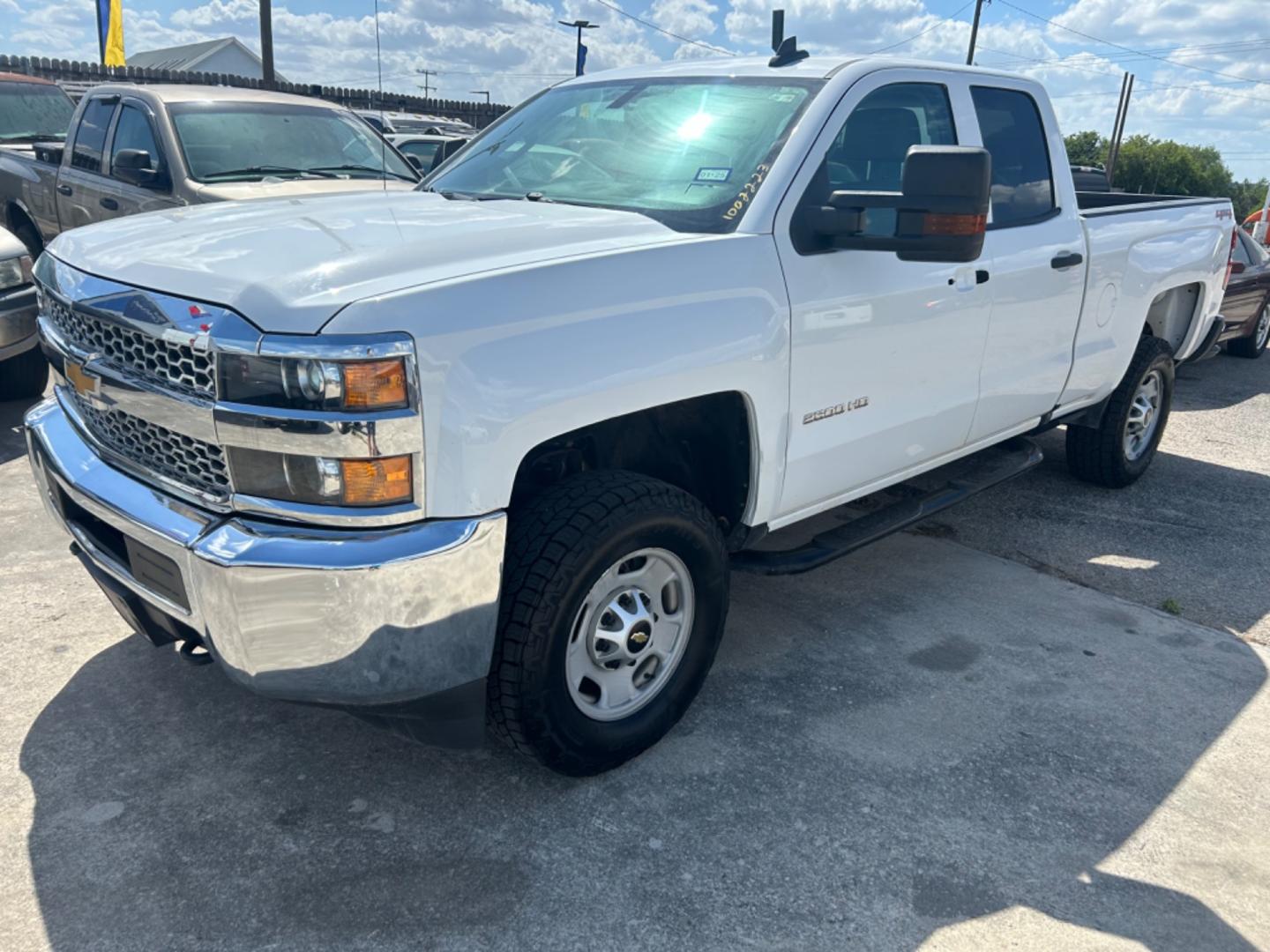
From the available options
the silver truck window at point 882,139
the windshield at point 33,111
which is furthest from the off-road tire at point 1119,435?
the windshield at point 33,111

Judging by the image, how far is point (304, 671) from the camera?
2.38 meters

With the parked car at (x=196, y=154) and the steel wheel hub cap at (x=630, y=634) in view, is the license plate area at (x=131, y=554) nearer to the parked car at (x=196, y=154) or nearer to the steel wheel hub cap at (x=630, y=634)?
the steel wheel hub cap at (x=630, y=634)

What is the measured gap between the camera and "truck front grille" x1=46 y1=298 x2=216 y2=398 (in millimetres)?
2373

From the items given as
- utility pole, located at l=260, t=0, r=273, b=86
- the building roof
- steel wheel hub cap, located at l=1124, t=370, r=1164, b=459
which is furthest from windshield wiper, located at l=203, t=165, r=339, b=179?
the building roof

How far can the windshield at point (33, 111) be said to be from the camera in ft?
35.1

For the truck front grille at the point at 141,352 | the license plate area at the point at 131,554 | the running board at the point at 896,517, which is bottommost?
the running board at the point at 896,517

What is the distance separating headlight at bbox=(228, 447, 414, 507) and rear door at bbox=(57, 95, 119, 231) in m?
5.82

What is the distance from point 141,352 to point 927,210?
2.03 metres

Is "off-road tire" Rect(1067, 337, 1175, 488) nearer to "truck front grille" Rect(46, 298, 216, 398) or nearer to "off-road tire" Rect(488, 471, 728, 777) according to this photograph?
"off-road tire" Rect(488, 471, 728, 777)

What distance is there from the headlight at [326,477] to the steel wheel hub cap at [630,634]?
647mm

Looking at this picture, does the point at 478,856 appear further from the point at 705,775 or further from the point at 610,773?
the point at 705,775

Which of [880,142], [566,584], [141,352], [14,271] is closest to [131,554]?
[141,352]

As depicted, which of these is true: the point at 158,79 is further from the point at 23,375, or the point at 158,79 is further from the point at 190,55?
the point at 190,55

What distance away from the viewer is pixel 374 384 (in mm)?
2252
